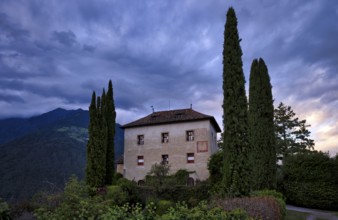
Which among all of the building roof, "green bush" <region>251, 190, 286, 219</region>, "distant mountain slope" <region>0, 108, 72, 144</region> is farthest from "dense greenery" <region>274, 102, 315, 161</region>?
"distant mountain slope" <region>0, 108, 72, 144</region>

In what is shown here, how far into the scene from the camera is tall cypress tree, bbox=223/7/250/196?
48.8 ft

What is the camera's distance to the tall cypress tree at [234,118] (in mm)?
14875

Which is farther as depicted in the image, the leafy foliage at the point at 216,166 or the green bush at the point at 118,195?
the leafy foliage at the point at 216,166

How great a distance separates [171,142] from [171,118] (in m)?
2.85

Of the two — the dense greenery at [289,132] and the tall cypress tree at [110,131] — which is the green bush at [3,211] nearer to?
the tall cypress tree at [110,131]

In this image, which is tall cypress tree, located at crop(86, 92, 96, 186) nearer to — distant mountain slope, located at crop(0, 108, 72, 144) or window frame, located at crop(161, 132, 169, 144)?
window frame, located at crop(161, 132, 169, 144)

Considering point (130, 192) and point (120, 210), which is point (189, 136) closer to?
point (130, 192)

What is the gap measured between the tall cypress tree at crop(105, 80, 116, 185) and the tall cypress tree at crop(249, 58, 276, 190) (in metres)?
13.3

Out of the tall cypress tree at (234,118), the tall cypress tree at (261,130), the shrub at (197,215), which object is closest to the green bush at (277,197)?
the tall cypress tree at (234,118)

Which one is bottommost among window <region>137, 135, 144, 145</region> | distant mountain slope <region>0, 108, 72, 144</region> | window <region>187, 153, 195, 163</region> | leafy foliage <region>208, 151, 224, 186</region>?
leafy foliage <region>208, 151, 224, 186</region>

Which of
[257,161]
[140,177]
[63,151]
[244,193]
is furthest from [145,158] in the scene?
[63,151]

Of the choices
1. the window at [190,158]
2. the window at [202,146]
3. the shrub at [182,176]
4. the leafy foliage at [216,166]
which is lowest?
the shrub at [182,176]

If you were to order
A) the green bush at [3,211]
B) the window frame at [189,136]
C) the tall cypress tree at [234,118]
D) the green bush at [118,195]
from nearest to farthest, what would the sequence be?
the green bush at [3,211]
the tall cypress tree at [234,118]
the green bush at [118,195]
the window frame at [189,136]

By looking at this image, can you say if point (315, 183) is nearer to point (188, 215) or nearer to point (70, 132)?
point (188, 215)
